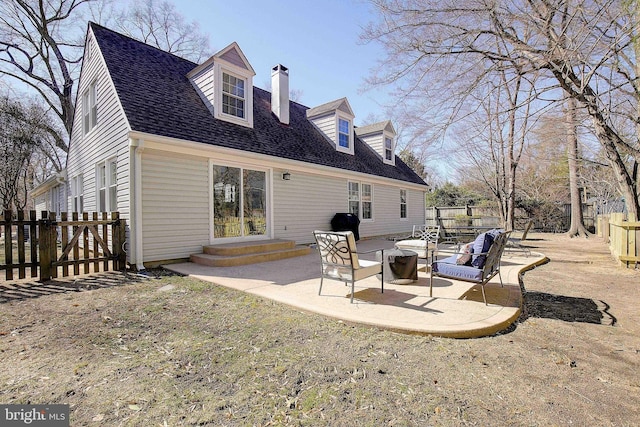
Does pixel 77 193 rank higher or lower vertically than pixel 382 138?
lower

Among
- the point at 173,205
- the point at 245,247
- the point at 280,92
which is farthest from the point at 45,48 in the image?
the point at 245,247

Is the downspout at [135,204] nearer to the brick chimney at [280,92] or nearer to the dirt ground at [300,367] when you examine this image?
the dirt ground at [300,367]

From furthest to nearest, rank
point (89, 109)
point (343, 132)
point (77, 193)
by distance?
point (343, 132)
point (77, 193)
point (89, 109)

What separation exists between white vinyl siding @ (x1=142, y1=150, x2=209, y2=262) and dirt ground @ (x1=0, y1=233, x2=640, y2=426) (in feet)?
8.45

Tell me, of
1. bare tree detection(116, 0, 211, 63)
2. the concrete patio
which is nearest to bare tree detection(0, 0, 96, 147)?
bare tree detection(116, 0, 211, 63)

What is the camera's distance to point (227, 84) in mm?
8953

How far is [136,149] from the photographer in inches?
256

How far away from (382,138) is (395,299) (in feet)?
41.5

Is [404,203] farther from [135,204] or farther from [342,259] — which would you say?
[135,204]

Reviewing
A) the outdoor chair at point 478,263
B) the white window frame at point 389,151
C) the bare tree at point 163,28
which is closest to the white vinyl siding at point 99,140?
the outdoor chair at point 478,263

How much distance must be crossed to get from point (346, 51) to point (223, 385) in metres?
7.14

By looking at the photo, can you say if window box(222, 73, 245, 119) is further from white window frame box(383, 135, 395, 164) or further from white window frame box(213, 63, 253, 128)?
white window frame box(383, 135, 395, 164)

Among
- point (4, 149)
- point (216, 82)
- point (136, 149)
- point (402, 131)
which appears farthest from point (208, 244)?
point (4, 149)

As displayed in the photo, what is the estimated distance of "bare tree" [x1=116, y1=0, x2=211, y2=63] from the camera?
2082cm
